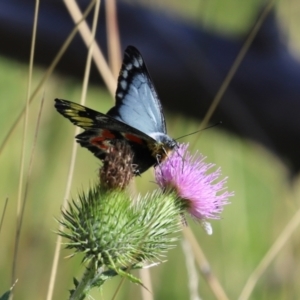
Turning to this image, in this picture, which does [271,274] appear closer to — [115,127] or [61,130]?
[61,130]

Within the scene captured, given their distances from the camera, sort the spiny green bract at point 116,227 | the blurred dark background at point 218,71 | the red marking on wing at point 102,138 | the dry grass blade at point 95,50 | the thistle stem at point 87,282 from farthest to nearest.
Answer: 1. the blurred dark background at point 218,71
2. the dry grass blade at point 95,50
3. the red marking on wing at point 102,138
4. the spiny green bract at point 116,227
5. the thistle stem at point 87,282

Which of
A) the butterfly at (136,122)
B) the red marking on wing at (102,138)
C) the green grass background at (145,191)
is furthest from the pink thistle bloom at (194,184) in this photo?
the green grass background at (145,191)

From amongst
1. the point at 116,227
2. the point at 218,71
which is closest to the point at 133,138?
the point at 116,227

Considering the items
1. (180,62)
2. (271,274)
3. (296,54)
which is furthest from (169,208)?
(271,274)

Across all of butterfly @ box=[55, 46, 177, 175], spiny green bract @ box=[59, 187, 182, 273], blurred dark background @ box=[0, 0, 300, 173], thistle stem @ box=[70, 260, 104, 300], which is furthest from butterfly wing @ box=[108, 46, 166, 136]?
thistle stem @ box=[70, 260, 104, 300]

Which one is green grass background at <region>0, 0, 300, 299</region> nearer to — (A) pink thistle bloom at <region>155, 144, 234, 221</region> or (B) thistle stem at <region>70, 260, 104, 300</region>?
(A) pink thistle bloom at <region>155, 144, 234, 221</region>

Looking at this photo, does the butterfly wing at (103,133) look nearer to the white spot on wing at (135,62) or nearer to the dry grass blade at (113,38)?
the white spot on wing at (135,62)

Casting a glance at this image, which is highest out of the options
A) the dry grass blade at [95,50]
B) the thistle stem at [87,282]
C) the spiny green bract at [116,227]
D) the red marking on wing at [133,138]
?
the dry grass blade at [95,50]
